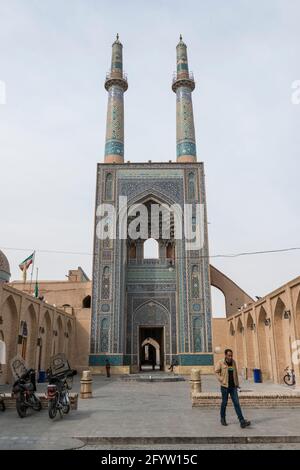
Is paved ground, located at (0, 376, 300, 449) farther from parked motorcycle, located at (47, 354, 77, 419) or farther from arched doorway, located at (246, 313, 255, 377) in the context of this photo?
arched doorway, located at (246, 313, 255, 377)

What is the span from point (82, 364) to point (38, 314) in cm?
620

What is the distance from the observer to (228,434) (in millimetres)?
5660

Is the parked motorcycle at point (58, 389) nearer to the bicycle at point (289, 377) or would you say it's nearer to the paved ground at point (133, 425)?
the paved ground at point (133, 425)

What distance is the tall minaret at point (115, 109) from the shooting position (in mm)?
25359

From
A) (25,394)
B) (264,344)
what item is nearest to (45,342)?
(264,344)

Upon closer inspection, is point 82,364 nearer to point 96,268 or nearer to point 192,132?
point 96,268

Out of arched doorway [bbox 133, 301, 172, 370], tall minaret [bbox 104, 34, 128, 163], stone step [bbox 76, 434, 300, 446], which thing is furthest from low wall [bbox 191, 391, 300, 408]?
tall minaret [bbox 104, 34, 128, 163]

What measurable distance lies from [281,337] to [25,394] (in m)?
10.9

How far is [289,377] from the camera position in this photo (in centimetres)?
1432

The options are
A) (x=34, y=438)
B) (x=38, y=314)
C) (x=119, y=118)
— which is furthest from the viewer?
(x=119, y=118)

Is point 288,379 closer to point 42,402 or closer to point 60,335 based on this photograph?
point 42,402

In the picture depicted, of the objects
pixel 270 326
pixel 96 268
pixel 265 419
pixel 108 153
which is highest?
pixel 108 153
